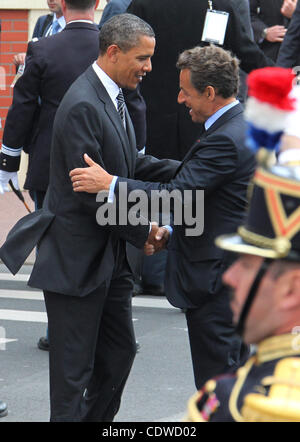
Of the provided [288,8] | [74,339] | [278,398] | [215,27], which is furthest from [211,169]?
[288,8]

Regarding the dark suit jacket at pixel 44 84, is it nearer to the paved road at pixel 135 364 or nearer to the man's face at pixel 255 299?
the paved road at pixel 135 364

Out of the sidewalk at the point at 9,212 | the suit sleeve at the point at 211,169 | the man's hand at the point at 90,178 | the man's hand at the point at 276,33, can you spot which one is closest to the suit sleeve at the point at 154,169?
the suit sleeve at the point at 211,169

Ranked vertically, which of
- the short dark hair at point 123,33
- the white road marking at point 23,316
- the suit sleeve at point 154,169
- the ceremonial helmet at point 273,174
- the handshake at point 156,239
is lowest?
the white road marking at point 23,316

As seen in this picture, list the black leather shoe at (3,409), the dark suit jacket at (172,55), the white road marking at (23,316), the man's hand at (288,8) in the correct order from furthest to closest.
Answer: the man's hand at (288,8), the dark suit jacket at (172,55), the white road marking at (23,316), the black leather shoe at (3,409)

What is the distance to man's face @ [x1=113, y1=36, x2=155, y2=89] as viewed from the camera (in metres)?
4.12

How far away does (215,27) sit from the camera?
7109 millimetres

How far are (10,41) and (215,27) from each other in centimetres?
568

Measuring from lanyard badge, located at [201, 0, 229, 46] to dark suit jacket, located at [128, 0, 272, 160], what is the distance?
77 mm

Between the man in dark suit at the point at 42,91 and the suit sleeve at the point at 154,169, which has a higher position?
the suit sleeve at the point at 154,169

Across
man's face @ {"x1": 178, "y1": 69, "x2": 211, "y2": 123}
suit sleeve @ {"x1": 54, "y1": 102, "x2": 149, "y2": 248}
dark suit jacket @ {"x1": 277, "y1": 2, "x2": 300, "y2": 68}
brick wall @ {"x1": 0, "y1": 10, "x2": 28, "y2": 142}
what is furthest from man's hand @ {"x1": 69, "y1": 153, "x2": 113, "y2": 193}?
brick wall @ {"x1": 0, "y1": 10, "x2": 28, "y2": 142}

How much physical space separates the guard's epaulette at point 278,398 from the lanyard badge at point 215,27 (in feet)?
18.1

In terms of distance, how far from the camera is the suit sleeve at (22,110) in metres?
5.73

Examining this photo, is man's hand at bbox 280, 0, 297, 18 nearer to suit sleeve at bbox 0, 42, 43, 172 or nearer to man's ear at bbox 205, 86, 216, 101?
suit sleeve at bbox 0, 42, 43, 172
